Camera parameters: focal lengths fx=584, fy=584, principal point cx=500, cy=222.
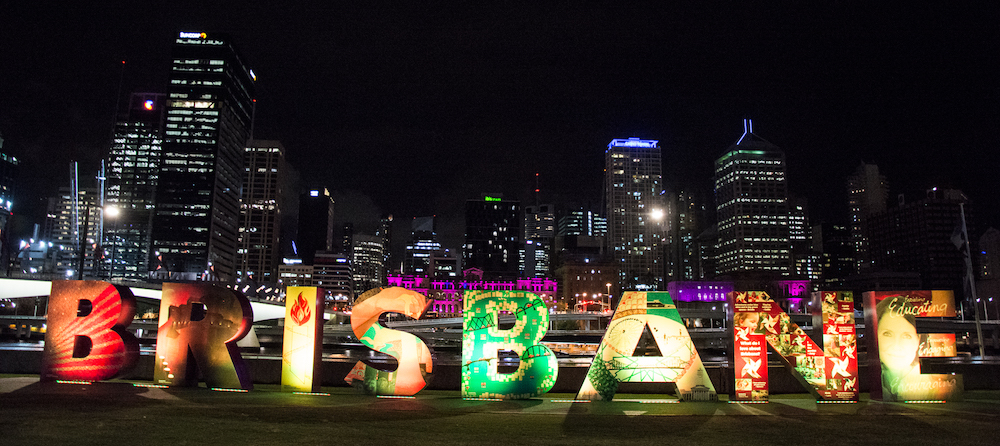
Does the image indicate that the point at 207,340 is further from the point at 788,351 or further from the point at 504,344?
the point at 788,351

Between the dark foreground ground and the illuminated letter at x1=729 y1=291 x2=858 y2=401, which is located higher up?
the illuminated letter at x1=729 y1=291 x2=858 y2=401

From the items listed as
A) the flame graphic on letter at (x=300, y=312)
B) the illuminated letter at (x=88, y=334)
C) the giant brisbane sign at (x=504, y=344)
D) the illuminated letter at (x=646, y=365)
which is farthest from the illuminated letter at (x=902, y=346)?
the illuminated letter at (x=88, y=334)

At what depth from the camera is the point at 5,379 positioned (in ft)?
55.9

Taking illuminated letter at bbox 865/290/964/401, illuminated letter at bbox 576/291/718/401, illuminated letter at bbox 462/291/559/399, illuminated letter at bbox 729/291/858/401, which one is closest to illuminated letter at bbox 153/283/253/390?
illuminated letter at bbox 462/291/559/399

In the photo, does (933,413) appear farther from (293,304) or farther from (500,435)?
(293,304)

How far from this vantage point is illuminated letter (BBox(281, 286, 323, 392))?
16.1 m

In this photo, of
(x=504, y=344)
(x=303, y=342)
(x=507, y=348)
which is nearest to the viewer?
(x=507, y=348)

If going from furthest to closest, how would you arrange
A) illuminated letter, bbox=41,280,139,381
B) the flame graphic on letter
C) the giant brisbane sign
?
illuminated letter, bbox=41,280,139,381 → the flame graphic on letter → the giant brisbane sign

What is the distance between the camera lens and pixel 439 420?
469 inches

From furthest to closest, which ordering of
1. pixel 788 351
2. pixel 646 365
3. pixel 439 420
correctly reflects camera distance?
pixel 788 351, pixel 646 365, pixel 439 420

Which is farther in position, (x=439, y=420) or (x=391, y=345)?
(x=391, y=345)

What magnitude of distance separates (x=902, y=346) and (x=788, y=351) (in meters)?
3.18

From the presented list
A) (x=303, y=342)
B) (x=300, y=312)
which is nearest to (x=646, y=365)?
(x=303, y=342)

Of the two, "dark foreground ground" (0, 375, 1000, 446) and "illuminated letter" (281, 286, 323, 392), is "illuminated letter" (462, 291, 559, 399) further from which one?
"illuminated letter" (281, 286, 323, 392)
